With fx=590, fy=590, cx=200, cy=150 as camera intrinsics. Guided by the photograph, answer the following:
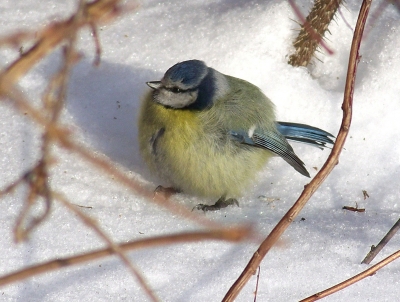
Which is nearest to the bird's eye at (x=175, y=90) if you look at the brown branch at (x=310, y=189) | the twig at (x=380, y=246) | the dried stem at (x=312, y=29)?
the dried stem at (x=312, y=29)

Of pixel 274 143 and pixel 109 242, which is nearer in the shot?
pixel 109 242

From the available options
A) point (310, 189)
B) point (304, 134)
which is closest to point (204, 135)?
point (304, 134)

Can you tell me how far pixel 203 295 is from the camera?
97.7 inches

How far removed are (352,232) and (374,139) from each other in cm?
93

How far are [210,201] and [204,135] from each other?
49 cm

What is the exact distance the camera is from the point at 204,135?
315 cm

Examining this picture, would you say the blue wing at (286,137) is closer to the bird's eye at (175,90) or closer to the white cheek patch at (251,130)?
the white cheek patch at (251,130)

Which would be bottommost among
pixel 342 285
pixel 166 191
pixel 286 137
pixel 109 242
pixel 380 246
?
pixel 166 191

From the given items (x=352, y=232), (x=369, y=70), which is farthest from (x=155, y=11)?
(x=352, y=232)

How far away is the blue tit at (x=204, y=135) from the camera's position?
3156 millimetres

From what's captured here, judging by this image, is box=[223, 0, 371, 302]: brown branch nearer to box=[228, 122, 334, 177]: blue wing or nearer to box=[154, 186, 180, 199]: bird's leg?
box=[228, 122, 334, 177]: blue wing

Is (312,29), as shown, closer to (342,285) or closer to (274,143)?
(274,143)

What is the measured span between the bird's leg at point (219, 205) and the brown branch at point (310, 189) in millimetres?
1460

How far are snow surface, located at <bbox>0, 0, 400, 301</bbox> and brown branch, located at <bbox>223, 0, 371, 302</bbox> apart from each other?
2.55 feet
